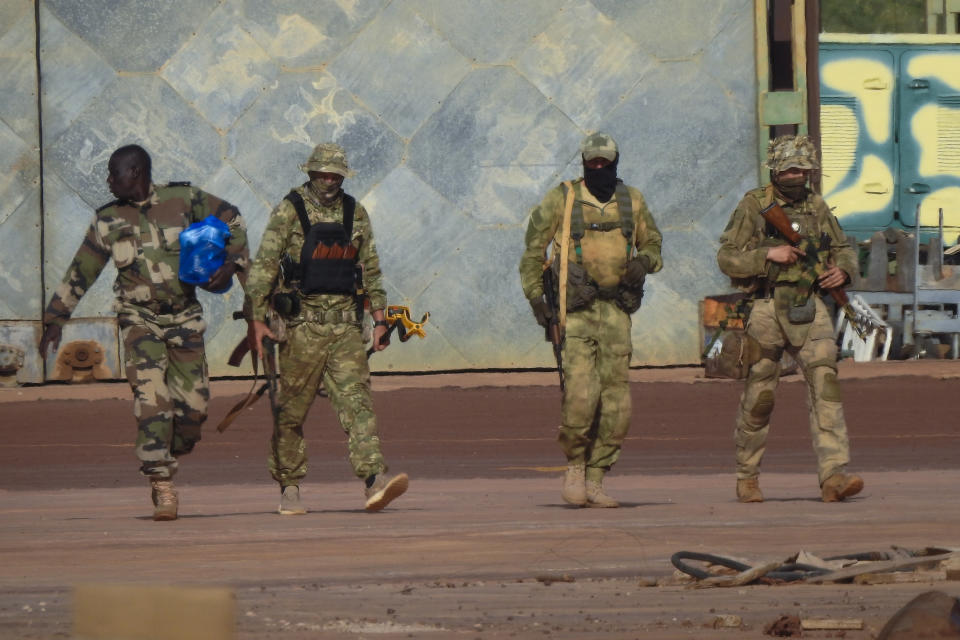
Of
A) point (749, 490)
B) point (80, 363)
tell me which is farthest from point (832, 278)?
point (80, 363)

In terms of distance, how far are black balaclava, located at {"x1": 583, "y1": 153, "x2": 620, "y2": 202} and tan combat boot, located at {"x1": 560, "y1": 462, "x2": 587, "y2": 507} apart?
1497mm

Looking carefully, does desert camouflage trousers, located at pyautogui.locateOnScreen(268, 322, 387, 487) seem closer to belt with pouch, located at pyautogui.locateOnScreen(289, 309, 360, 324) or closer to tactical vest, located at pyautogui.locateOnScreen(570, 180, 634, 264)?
belt with pouch, located at pyautogui.locateOnScreen(289, 309, 360, 324)

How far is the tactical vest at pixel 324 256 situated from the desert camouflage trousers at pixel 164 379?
1.98ft

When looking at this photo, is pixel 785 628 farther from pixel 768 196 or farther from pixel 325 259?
pixel 768 196

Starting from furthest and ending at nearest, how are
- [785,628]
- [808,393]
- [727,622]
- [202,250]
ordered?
[808,393], [202,250], [727,622], [785,628]

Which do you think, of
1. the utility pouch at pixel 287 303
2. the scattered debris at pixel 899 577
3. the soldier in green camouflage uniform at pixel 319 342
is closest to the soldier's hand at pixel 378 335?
the soldier in green camouflage uniform at pixel 319 342

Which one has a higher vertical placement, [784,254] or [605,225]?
[605,225]

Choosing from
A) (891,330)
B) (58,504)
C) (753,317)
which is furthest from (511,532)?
(891,330)

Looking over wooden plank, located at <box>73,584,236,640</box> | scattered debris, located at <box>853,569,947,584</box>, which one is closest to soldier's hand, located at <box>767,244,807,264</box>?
scattered debris, located at <box>853,569,947,584</box>

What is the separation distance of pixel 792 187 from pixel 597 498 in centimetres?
202

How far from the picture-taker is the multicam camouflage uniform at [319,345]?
11055mm

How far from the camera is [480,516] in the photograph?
10.7 m

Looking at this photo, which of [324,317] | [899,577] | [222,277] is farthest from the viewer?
[324,317]

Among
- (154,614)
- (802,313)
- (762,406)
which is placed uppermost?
(802,313)
